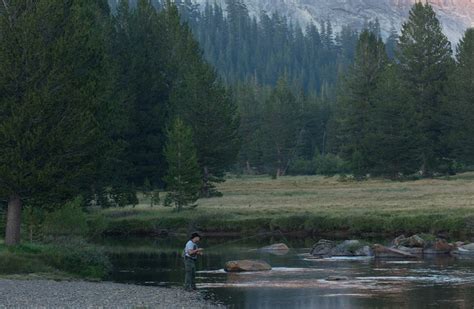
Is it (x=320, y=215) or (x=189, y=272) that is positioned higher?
(x=320, y=215)

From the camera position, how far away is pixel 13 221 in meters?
42.9

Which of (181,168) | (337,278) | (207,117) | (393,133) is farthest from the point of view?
(393,133)

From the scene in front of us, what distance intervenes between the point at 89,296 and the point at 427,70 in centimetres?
8187

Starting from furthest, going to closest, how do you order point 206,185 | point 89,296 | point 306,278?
point 206,185 < point 306,278 < point 89,296

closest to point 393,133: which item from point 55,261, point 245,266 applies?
point 245,266

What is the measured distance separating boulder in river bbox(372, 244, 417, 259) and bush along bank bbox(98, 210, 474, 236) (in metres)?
8.79

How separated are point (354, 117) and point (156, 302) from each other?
8057 centimetres

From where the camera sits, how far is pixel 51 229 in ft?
157

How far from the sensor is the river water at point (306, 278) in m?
32.9

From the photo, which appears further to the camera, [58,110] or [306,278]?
[58,110]

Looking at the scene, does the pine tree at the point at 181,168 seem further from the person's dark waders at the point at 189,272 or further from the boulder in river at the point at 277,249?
the person's dark waders at the point at 189,272

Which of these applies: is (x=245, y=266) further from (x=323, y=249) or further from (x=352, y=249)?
(x=352, y=249)

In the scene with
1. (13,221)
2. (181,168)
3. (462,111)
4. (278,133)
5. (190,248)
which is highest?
(462,111)

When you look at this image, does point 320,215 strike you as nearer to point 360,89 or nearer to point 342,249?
point 342,249
